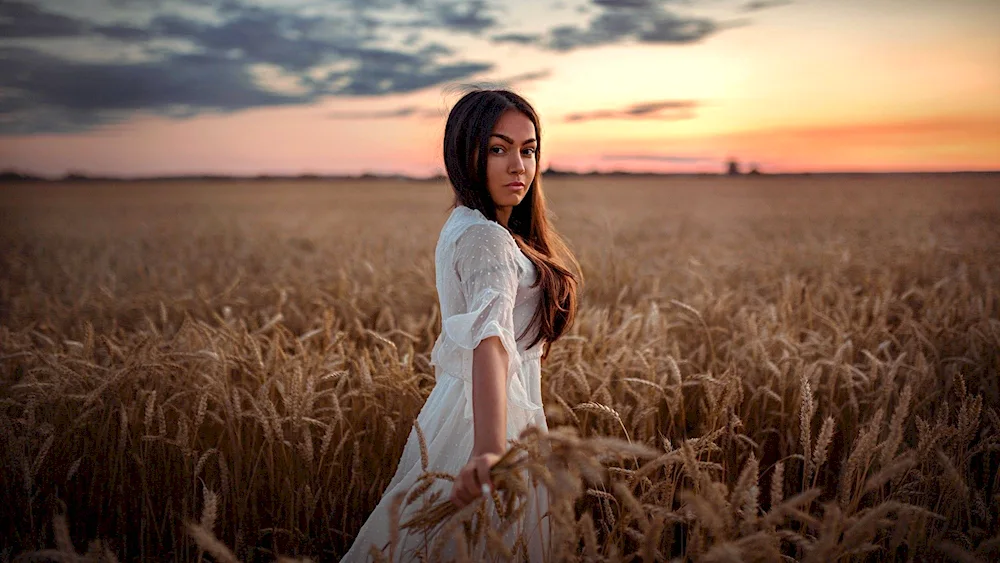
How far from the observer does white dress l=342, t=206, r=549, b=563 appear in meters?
1.39

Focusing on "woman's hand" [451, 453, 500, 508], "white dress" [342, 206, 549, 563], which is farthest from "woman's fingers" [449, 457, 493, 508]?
"white dress" [342, 206, 549, 563]

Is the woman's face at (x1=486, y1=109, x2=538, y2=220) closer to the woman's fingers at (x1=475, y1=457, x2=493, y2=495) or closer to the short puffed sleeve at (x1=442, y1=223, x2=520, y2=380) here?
the short puffed sleeve at (x1=442, y1=223, x2=520, y2=380)

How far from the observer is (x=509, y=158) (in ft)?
5.28

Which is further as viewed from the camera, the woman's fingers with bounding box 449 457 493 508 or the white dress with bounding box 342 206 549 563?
the white dress with bounding box 342 206 549 563

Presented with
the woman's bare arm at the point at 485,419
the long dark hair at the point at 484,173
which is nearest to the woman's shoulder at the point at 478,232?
the long dark hair at the point at 484,173

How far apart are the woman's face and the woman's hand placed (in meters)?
0.71

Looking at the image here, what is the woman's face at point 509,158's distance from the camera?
1.60 meters

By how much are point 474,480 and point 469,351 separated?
352mm

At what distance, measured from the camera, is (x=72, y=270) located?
A: 641cm

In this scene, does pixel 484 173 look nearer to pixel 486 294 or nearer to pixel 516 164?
pixel 516 164

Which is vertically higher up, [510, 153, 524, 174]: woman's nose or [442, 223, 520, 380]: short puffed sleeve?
[510, 153, 524, 174]: woman's nose

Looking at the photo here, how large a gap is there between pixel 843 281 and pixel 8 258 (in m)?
8.67

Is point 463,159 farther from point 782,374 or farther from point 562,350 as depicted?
point 782,374

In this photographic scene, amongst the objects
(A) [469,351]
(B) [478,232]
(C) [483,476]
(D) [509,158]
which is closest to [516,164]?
(D) [509,158]
